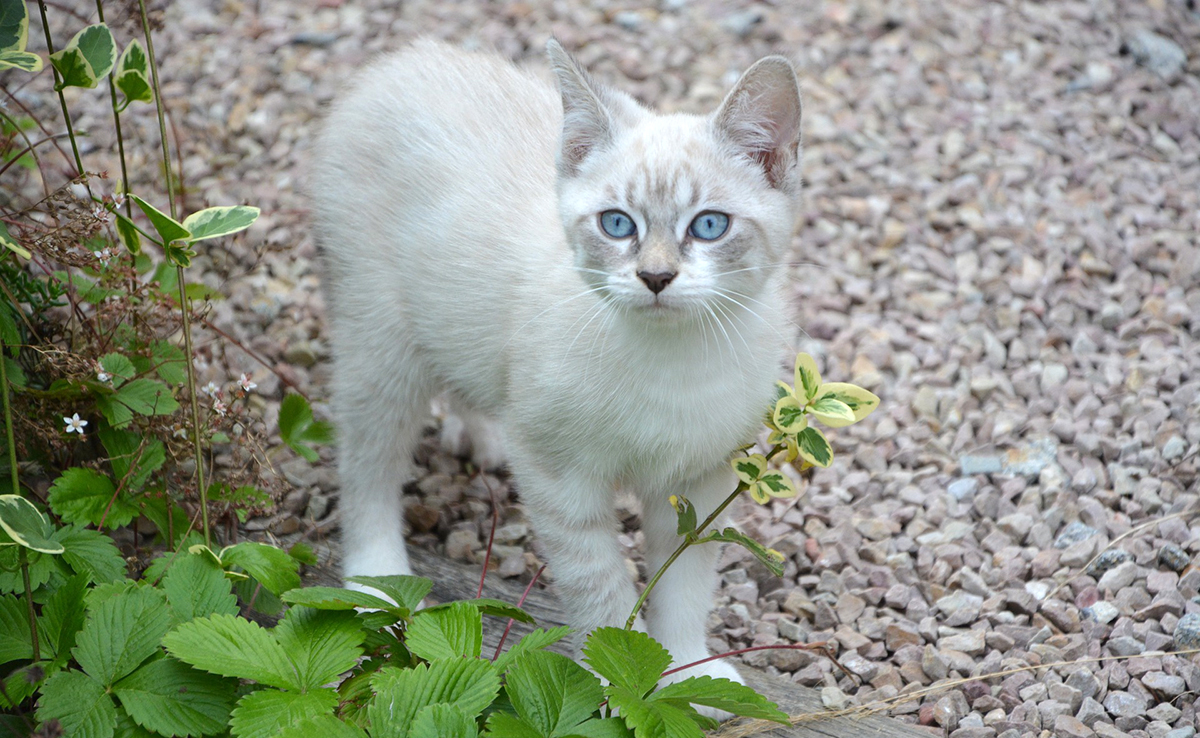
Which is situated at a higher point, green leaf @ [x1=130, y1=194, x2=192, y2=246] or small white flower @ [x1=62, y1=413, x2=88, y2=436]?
green leaf @ [x1=130, y1=194, x2=192, y2=246]

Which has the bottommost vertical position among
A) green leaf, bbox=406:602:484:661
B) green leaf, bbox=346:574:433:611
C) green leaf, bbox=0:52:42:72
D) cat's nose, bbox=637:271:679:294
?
green leaf, bbox=346:574:433:611

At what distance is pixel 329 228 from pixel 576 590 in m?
1.21

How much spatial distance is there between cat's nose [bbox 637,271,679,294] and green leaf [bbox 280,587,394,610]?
0.82 metres

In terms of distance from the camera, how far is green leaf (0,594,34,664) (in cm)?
204

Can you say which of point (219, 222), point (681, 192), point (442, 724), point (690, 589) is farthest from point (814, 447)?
point (219, 222)

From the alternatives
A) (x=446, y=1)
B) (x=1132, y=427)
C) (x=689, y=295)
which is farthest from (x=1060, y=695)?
(x=446, y=1)

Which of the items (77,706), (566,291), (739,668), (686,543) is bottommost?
(739,668)

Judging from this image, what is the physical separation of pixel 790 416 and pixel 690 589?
1.77ft

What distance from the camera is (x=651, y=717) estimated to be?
190 centimetres

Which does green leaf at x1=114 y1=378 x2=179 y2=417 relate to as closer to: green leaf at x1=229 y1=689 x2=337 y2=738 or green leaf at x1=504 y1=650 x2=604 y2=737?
green leaf at x1=229 y1=689 x2=337 y2=738

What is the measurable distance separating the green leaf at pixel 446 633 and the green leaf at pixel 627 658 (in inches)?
9.0

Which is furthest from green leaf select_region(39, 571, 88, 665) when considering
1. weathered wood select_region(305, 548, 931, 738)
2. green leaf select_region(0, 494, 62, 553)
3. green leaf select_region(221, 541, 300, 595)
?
weathered wood select_region(305, 548, 931, 738)

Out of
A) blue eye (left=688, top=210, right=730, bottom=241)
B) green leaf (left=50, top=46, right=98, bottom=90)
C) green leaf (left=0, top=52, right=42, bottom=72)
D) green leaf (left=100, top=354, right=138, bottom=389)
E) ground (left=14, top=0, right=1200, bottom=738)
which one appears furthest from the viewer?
ground (left=14, top=0, right=1200, bottom=738)

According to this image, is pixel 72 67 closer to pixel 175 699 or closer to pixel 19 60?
pixel 19 60
